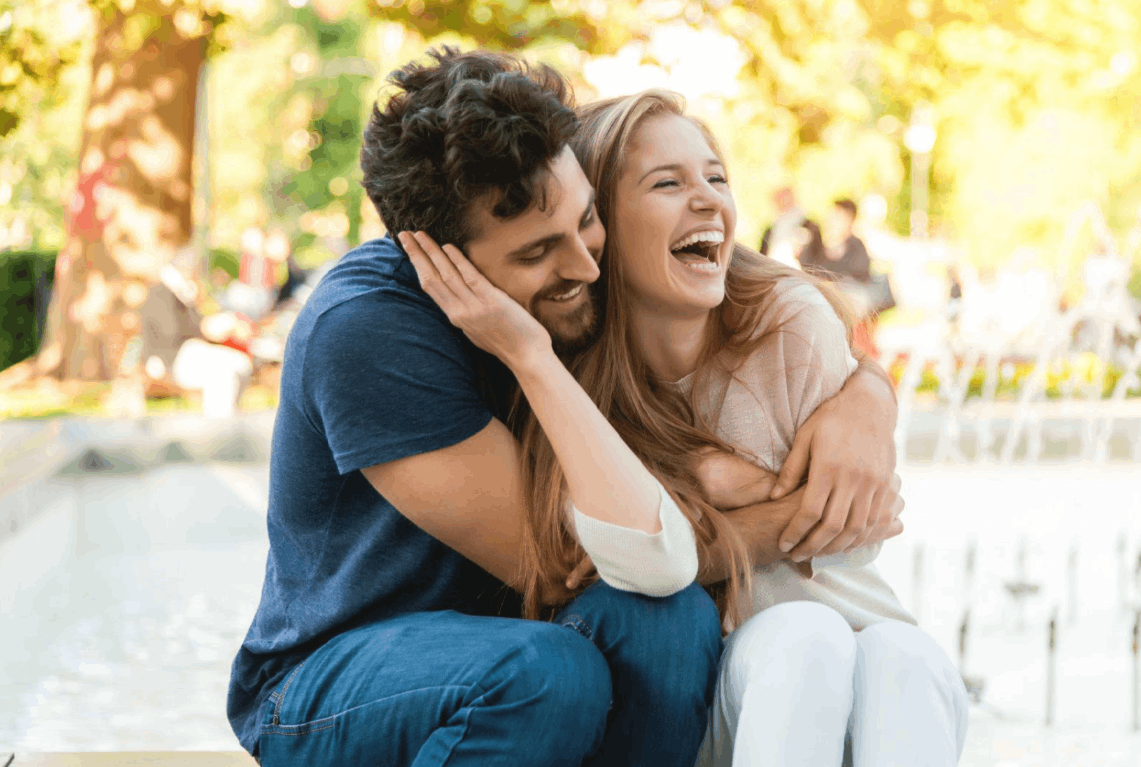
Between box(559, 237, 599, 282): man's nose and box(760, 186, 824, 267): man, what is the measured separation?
7.54m

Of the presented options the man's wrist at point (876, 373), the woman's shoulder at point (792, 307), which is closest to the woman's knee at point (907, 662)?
the man's wrist at point (876, 373)

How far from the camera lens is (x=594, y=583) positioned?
2.38m

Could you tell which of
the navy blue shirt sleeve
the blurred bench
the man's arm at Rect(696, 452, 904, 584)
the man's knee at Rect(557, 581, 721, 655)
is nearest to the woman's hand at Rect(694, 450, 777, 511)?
the man's arm at Rect(696, 452, 904, 584)

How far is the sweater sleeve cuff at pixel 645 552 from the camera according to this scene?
217 cm

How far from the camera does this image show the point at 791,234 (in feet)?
35.3

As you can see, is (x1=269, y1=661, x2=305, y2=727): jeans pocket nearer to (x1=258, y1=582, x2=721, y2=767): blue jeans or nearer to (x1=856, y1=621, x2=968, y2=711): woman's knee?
(x1=258, y1=582, x2=721, y2=767): blue jeans

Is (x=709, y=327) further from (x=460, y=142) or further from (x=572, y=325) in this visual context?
(x=460, y=142)

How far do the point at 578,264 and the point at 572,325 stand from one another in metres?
0.18

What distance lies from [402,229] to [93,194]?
10410 mm

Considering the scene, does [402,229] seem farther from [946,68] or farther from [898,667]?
[946,68]

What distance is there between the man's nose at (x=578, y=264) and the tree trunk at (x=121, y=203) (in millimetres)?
10082

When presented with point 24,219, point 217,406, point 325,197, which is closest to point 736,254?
point 217,406

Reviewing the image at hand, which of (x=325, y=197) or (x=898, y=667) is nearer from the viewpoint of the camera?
(x=898, y=667)

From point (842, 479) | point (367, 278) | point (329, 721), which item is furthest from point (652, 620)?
point (367, 278)
